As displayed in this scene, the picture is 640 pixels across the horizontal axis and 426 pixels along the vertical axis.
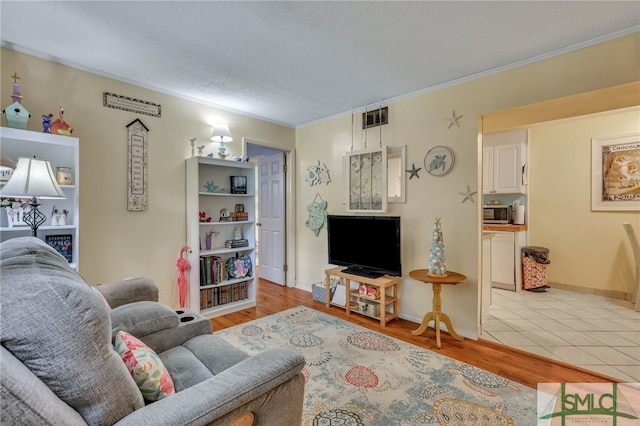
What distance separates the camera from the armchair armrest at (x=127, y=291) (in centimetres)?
189

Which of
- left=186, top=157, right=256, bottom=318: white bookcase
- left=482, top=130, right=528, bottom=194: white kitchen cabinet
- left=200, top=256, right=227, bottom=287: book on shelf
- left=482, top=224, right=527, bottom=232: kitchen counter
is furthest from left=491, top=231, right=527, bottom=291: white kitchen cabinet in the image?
left=200, top=256, right=227, bottom=287: book on shelf

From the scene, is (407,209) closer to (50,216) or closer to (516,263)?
(516,263)

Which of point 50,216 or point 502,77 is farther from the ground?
point 502,77

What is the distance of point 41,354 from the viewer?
28.0 inches

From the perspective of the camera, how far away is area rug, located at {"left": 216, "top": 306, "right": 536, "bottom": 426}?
1.73m

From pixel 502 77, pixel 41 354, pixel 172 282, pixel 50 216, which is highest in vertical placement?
pixel 502 77

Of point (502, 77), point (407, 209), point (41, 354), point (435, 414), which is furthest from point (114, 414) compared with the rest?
point (502, 77)

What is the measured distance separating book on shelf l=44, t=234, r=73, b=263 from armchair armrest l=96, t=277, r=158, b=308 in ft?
2.79

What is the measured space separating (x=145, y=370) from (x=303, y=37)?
7.35 feet

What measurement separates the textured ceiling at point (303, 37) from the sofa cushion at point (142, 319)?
1.87 meters

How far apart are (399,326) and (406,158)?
6.12 ft

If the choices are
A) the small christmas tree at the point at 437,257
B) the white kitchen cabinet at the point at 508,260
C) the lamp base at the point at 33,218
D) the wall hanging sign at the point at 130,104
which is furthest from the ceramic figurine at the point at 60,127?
the white kitchen cabinet at the point at 508,260

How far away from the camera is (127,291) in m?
1.95

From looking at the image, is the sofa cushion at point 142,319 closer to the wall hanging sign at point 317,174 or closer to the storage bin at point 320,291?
the storage bin at point 320,291
